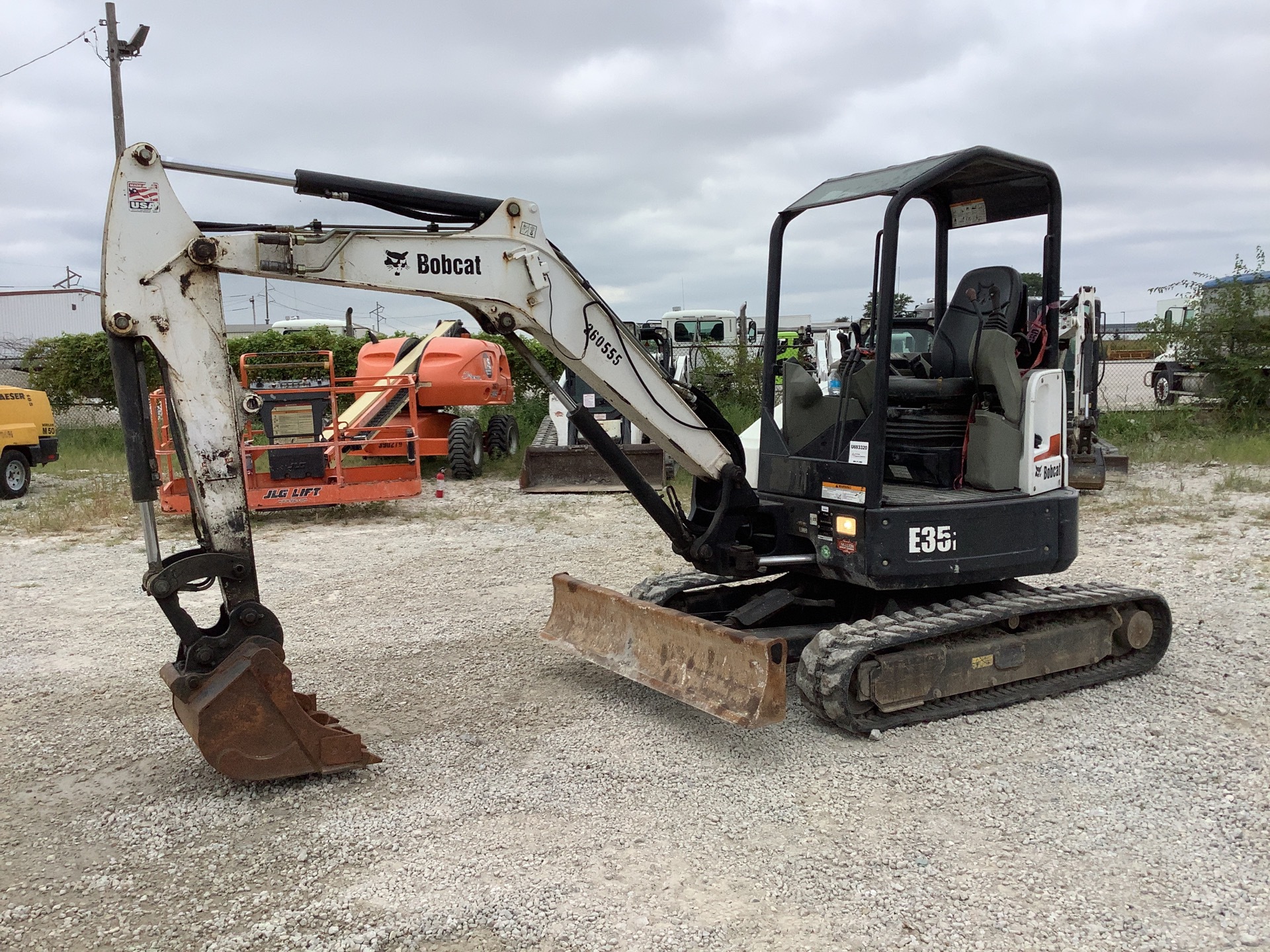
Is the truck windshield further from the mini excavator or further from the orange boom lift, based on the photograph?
the orange boom lift

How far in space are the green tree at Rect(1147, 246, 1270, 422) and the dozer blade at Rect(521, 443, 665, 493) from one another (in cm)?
993

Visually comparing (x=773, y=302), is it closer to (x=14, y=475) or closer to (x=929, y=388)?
(x=929, y=388)

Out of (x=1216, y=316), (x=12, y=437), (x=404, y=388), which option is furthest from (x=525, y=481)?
(x=1216, y=316)

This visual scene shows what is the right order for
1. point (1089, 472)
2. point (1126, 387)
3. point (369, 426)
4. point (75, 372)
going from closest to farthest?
1. point (1089, 472)
2. point (369, 426)
3. point (75, 372)
4. point (1126, 387)

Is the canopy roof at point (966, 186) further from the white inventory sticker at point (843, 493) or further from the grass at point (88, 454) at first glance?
the grass at point (88, 454)

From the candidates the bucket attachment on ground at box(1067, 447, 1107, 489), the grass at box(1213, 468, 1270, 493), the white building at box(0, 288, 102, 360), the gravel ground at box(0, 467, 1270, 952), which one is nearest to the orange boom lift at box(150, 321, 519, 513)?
the gravel ground at box(0, 467, 1270, 952)

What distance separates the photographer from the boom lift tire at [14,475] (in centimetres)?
1300

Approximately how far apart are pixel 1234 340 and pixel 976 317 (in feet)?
46.4

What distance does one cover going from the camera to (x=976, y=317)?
18.1ft

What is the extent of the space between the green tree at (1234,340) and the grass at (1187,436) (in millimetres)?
397

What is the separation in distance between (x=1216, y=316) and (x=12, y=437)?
A: 17808 millimetres

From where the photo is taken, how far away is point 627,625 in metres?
5.50

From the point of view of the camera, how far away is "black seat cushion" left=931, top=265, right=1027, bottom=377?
5.46 metres

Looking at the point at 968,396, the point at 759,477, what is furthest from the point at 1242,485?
the point at 759,477
